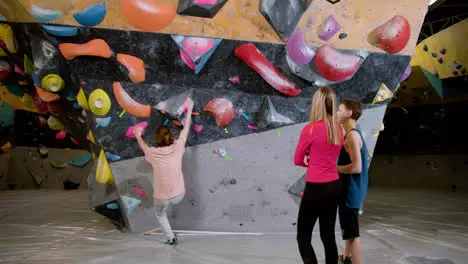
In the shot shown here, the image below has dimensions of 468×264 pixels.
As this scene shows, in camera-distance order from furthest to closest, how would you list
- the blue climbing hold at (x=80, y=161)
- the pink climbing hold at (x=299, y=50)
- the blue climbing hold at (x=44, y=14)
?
1. the blue climbing hold at (x=80, y=161)
2. the pink climbing hold at (x=299, y=50)
3. the blue climbing hold at (x=44, y=14)

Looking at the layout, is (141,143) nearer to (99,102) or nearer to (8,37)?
(99,102)

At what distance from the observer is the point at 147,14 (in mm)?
3166

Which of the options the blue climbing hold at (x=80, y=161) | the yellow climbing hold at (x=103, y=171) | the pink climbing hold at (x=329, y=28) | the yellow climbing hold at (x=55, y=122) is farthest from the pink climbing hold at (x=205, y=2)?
the blue climbing hold at (x=80, y=161)

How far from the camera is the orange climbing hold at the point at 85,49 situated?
319 centimetres

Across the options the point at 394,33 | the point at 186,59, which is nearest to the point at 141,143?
the point at 186,59

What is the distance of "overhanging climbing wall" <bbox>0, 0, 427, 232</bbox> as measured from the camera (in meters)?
3.29

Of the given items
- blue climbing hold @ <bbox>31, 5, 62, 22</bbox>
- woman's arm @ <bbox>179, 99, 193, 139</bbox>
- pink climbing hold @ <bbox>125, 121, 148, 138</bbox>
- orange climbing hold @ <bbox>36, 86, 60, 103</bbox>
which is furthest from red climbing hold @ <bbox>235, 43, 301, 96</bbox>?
orange climbing hold @ <bbox>36, 86, 60, 103</bbox>

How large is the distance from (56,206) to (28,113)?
3317 millimetres

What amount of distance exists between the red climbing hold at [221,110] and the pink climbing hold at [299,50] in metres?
0.68

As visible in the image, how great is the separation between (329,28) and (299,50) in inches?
12.2

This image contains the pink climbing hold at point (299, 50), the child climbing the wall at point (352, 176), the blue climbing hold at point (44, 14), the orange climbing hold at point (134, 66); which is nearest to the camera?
the child climbing the wall at point (352, 176)

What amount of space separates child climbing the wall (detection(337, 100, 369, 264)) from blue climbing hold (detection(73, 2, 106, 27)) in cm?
197

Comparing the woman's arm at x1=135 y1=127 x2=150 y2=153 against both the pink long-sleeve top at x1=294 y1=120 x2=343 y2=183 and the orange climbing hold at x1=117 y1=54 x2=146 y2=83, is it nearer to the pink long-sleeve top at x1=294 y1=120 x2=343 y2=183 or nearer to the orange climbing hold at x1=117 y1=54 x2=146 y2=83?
the orange climbing hold at x1=117 y1=54 x2=146 y2=83

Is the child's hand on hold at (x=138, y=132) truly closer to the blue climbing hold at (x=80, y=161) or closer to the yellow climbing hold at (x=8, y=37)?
the yellow climbing hold at (x=8, y=37)
